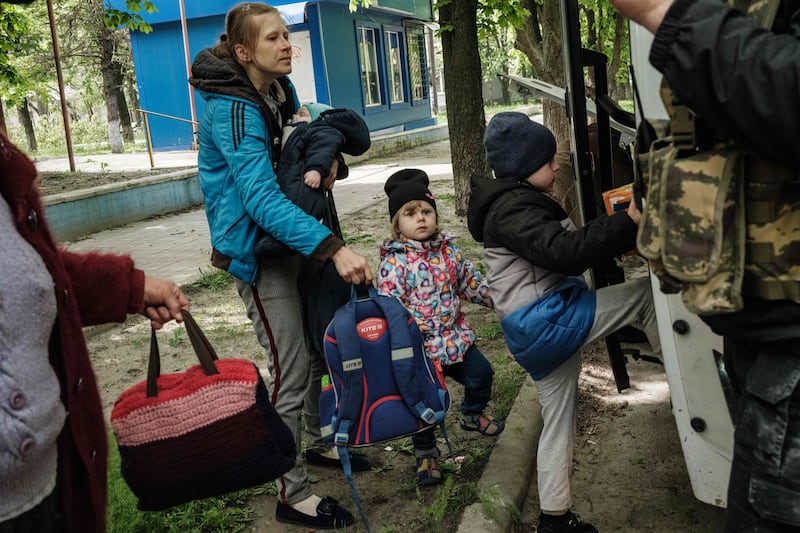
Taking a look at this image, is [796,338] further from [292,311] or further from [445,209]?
[445,209]

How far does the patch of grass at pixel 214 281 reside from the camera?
284 inches

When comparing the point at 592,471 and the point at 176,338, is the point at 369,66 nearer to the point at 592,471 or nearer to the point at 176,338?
the point at 176,338

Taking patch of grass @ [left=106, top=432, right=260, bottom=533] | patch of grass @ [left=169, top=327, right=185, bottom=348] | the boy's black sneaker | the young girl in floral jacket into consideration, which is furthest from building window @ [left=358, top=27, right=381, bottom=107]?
the boy's black sneaker

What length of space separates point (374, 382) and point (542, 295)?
2.45 feet

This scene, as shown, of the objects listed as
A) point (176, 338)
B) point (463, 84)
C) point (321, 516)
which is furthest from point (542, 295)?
point (463, 84)

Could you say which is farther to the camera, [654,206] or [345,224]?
[345,224]

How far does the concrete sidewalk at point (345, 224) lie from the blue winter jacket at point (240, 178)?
4.07 ft

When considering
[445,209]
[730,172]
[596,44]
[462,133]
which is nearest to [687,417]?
[730,172]

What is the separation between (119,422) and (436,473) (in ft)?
5.76

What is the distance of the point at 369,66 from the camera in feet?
73.0

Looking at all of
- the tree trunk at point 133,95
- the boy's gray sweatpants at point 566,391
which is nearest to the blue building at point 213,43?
the tree trunk at point 133,95

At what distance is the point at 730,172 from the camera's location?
58.7 inches

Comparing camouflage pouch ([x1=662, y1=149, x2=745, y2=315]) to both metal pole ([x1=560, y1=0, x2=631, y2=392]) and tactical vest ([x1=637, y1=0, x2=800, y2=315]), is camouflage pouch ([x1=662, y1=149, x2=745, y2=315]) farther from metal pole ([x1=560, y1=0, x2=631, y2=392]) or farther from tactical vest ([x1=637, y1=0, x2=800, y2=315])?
metal pole ([x1=560, y1=0, x2=631, y2=392])

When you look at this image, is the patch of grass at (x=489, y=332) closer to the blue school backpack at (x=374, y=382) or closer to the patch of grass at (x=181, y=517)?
the blue school backpack at (x=374, y=382)
